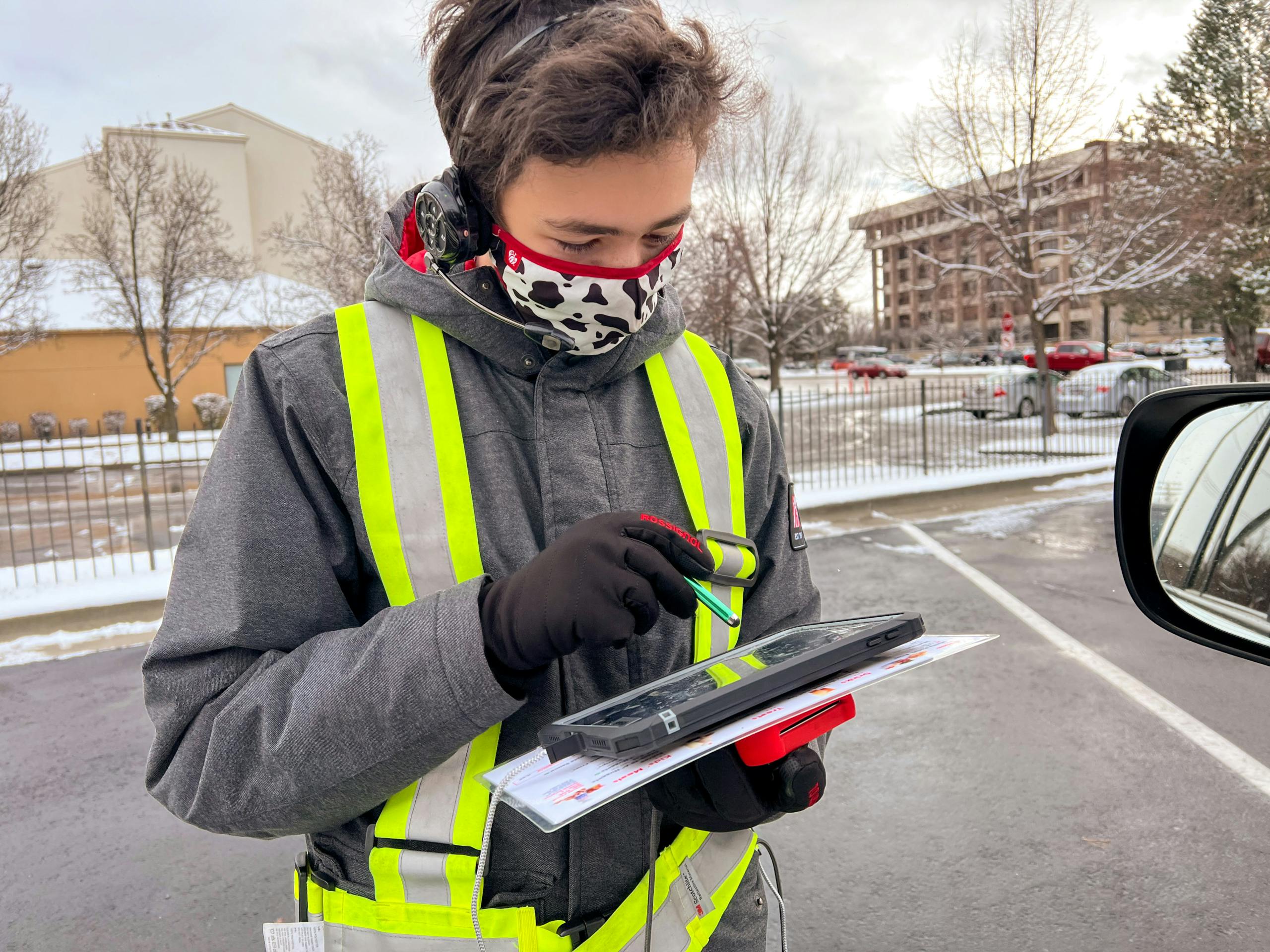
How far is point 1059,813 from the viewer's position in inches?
140

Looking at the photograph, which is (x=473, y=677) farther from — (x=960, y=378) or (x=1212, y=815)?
(x=960, y=378)

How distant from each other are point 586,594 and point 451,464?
34cm

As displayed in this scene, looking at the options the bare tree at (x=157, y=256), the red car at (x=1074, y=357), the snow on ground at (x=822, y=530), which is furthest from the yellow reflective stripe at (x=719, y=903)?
the red car at (x=1074, y=357)

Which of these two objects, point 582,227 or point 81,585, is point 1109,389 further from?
point 582,227

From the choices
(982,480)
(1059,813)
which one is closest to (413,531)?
(1059,813)

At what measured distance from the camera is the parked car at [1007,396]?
1905 cm

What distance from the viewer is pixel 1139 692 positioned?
15.6 ft

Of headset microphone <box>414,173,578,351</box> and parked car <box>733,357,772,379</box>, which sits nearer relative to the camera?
headset microphone <box>414,173,578,351</box>

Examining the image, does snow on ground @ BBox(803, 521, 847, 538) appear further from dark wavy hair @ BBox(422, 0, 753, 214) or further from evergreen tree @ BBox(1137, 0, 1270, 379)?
evergreen tree @ BBox(1137, 0, 1270, 379)

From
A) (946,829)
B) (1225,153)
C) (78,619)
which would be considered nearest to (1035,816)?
(946,829)

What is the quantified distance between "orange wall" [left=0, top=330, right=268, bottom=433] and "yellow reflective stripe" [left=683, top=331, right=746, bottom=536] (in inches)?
1093

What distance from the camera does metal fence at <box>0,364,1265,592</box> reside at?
9.46 m

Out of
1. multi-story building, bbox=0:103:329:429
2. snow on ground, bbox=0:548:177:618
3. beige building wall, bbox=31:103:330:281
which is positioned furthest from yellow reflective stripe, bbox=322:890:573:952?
beige building wall, bbox=31:103:330:281

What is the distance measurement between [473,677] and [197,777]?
15.8 inches
